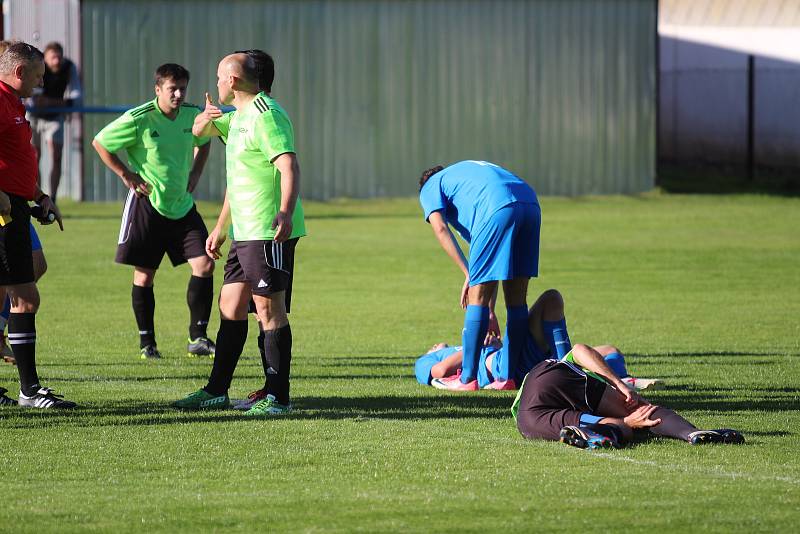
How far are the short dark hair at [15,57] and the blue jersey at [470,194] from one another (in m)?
2.94

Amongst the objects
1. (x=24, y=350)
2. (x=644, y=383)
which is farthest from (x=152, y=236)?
(x=644, y=383)

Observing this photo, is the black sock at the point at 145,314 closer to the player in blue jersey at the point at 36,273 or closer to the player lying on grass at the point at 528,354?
the player in blue jersey at the point at 36,273

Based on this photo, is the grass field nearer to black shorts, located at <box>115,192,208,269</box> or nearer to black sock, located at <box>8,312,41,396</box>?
black sock, located at <box>8,312,41,396</box>

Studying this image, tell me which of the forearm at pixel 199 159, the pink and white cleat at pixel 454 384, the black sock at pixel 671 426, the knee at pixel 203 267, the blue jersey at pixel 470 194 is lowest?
the pink and white cleat at pixel 454 384

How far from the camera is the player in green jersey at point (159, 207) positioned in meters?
11.5

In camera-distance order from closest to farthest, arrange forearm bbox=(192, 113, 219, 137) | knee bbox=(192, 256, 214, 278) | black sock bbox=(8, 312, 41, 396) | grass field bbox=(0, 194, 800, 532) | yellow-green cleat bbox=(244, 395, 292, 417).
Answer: grass field bbox=(0, 194, 800, 532) < yellow-green cleat bbox=(244, 395, 292, 417) < black sock bbox=(8, 312, 41, 396) < forearm bbox=(192, 113, 219, 137) < knee bbox=(192, 256, 214, 278)

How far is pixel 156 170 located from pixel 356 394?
10.2 feet

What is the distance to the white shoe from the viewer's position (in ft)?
31.1

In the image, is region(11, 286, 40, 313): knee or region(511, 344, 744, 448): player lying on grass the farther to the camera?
region(11, 286, 40, 313): knee

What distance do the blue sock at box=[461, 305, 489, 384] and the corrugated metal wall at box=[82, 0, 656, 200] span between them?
19.1 m

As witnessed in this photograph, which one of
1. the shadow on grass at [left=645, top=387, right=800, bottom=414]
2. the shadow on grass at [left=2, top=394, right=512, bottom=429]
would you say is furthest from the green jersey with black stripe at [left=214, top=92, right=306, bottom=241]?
the shadow on grass at [left=645, top=387, right=800, bottom=414]

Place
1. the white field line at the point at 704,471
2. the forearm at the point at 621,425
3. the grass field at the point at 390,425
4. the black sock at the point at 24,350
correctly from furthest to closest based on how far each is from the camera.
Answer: the black sock at the point at 24,350 < the forearm at the point at 621,425 < the white field line at the point at 704,471 < the grass field at the point at 390,425

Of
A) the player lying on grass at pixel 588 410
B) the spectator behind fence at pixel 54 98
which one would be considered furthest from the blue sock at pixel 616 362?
the spectator behind fence at pixel 54 98

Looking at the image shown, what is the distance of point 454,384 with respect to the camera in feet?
32.6
